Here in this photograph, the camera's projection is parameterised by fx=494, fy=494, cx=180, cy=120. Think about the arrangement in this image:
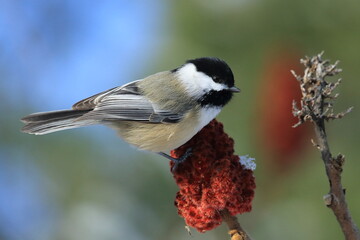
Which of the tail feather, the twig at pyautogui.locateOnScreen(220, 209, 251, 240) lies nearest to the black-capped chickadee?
the tail feather

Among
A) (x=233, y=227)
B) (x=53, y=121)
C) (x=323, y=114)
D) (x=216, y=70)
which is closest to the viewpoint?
(x=323, y=114)

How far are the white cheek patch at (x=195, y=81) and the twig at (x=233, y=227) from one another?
0.45 m

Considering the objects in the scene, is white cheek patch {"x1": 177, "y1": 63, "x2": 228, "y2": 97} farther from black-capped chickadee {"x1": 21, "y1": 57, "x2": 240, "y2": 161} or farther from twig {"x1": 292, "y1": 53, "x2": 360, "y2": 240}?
twig {"x1": 292, "y1": 53, "x2": 360, "y2": 240}

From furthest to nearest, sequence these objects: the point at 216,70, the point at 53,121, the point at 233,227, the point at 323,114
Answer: the point at 53,121
the point at 216,70
the point at 233,227
the point at 323,114

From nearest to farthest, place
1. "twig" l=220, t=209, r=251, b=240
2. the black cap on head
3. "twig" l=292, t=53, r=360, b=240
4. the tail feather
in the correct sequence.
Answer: "twig" l=292, t=53, r=360, b=240
"twig" l=220, t=209, r=251, b=240
the black cap on head
the tail feather

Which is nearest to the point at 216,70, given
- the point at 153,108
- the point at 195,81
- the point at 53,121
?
the point at 195,81

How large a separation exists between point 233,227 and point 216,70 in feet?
1.68

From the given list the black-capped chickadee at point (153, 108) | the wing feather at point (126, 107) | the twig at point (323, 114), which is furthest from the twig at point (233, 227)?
the wing feather at point (126, 107)

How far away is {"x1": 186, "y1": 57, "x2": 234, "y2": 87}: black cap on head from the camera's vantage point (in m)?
1.33

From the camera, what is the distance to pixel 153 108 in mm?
1487

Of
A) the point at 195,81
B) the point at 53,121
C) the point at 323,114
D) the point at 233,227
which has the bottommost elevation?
the point at 233,227

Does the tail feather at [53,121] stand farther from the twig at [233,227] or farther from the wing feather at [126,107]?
the twig at [233,227]

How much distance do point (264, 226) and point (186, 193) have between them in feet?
1.75

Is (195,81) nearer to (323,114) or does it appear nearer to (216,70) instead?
(216,70)
